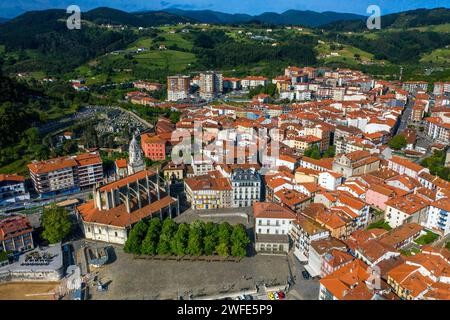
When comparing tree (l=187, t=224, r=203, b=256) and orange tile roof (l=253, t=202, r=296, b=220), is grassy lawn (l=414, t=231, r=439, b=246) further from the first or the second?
tree (l=187, t=224, r=203, b=256)

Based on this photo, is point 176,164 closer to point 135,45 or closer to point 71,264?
point 71,264

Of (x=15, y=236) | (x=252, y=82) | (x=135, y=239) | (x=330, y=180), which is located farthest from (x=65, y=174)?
(x=252, y=82)

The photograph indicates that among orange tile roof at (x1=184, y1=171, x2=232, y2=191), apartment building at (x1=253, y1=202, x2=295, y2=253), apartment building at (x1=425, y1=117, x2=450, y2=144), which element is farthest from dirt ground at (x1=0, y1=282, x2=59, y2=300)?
apartment building at (x1=425, y1=117, x2=450, y2=144)

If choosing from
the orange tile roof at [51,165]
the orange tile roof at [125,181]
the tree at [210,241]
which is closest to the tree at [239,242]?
the tree at [210,241]
